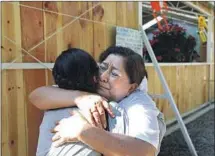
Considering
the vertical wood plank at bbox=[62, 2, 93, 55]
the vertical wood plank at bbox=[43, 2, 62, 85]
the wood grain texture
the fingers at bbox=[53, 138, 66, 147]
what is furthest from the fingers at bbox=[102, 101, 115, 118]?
the wood grain texture

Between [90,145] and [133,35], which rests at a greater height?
[133,35]

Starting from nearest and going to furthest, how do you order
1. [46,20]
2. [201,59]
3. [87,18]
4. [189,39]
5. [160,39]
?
[46,20], [87,18], [160,39], [189,39], [201,59]

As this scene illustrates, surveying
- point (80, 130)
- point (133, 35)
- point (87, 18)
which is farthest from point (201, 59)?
point (80, 130)

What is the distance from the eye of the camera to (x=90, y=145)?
3.69 ft

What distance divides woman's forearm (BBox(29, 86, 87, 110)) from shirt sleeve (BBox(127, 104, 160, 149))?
0.85ft

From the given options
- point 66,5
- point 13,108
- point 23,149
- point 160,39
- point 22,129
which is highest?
point 66,5

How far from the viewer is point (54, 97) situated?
1.33 metres

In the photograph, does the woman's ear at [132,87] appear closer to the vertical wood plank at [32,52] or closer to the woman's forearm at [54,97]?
the woman's forearm at [54,97]

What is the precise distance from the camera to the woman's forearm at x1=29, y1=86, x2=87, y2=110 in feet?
4.25

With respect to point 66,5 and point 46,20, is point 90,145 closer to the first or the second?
point 46,20

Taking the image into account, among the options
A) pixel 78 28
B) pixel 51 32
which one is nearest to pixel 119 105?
pixel 51 32

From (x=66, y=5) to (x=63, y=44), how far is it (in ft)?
1.03

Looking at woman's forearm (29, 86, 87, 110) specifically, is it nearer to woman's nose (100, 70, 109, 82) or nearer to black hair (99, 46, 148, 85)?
woman's nose (100, 70, 109, 82)

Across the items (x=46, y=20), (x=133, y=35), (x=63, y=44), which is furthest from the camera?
(x=133, y=35)
